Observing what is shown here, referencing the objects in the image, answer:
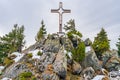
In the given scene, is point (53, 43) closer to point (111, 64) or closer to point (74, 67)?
point (74, 67)

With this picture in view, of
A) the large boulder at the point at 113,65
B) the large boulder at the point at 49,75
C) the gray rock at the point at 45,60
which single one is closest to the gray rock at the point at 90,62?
the large boulder at the point at 113,65

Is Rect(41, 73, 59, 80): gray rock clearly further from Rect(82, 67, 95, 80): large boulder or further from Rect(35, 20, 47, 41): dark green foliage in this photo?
Rect(35, 20, 47, 41): dark green foliage

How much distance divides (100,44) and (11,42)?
936 inches

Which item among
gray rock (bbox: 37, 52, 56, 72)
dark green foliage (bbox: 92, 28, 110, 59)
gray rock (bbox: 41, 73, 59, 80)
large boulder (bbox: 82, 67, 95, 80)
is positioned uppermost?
dark green foliage (bbox: 92, 28, 110, 59)

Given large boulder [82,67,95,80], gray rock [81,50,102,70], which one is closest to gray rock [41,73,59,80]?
large boulder [82,67,95,80]

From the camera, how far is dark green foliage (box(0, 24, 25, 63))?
66562mm

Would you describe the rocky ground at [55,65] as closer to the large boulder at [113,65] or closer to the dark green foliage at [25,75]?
the large boulder at [113,65]

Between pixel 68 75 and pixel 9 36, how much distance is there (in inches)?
1133

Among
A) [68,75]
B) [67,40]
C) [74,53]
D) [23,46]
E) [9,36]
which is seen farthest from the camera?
[23,46]

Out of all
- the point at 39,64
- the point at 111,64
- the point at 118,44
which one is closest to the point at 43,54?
the point at 39,64

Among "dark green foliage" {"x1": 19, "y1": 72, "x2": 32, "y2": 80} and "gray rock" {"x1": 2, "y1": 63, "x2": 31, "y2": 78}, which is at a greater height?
"gray rock" {"x1": 2, "y1": 63, "x2": 31, "y2": 78}

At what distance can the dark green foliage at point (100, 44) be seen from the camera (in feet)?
181

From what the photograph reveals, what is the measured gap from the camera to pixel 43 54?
45.8 meters

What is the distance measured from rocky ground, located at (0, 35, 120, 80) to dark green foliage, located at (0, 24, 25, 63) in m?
14.8
